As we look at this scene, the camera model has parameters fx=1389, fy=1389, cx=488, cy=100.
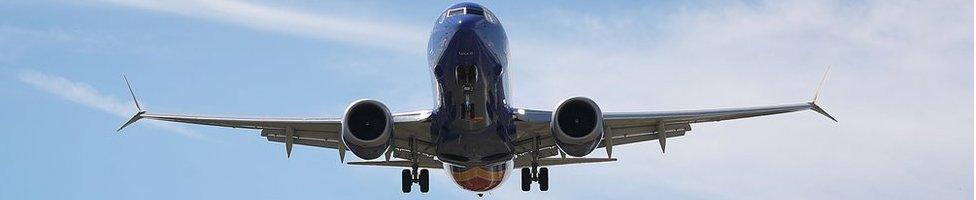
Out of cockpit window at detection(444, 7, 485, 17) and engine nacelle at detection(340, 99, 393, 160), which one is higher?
cockpit window at detection(444, 7, 485, 17)

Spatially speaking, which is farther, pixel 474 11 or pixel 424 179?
pixel 424 179

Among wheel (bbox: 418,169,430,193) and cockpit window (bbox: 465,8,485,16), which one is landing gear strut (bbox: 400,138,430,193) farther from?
cockpit window (bbox: 465,8,485,16)

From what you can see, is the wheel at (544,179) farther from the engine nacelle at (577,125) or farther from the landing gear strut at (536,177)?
the engine nacelle at (577,125)

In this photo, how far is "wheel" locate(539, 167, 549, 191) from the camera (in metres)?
36.5

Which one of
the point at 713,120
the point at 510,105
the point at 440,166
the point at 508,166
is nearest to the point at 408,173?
the point at 440,166

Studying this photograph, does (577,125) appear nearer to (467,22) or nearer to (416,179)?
(467,22)

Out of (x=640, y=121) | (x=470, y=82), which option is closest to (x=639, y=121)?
(x=640, y=121)

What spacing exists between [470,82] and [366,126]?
90.3 inches

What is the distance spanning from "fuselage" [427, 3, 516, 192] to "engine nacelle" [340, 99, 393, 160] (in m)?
1.47

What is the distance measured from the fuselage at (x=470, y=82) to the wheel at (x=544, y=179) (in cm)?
486

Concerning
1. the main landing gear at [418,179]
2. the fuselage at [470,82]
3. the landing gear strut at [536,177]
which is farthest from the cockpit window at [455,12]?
the main landing gear at [418,179]

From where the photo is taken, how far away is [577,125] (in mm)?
28562

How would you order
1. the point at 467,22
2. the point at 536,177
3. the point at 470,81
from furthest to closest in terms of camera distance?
the point at 536,177, the point at 470,81, the point at 467,22

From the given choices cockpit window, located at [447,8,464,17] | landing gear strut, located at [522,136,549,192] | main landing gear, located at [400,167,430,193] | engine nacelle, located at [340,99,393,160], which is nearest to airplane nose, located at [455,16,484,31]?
cockpit window, located at [447,8,464,17]
